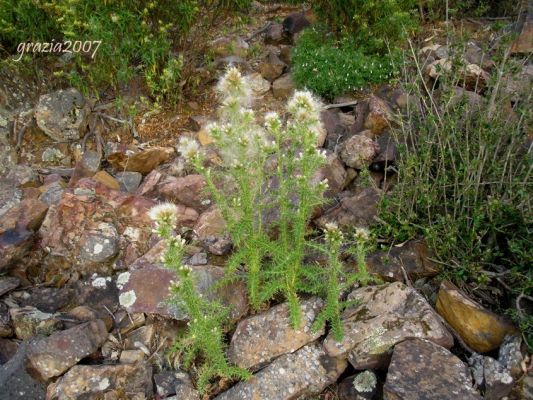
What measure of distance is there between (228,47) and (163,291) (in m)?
3.01

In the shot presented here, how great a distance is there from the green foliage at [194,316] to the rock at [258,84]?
9.08ft

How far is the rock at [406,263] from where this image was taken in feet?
10.7

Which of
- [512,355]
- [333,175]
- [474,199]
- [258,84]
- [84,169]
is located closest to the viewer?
[512,355]

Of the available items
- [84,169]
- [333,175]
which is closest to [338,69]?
[333,175]

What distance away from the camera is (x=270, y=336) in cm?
305

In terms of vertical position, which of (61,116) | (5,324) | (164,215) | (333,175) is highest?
(164,215)

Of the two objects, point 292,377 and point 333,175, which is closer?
point 292,377

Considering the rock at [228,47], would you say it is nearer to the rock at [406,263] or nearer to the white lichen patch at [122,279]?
the white lichen patch at [122,279]

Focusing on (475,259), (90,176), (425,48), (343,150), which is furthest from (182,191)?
(425,48)

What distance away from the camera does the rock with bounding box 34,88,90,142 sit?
4.92 m

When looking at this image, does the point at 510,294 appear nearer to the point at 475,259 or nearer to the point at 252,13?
the point at 475,259

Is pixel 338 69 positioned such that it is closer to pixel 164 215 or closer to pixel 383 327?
pixel 383 327

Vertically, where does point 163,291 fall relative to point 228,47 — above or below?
below

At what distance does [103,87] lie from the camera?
5.19 meters
